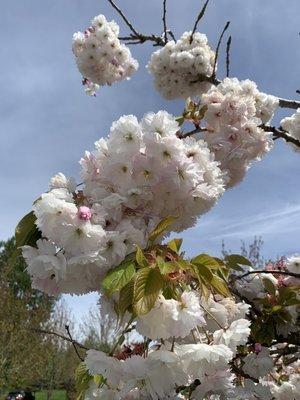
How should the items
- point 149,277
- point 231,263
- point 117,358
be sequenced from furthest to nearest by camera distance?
point 231,263
point 117,358
point 149,277

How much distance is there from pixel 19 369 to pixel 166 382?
17.4m

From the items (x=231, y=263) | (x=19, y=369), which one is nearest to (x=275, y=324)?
(x=231, y=263)

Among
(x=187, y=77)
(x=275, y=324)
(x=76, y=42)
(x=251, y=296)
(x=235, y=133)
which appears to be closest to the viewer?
(x=235, y=133)

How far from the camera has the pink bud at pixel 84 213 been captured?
1.46 m

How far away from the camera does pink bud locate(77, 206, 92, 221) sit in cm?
146

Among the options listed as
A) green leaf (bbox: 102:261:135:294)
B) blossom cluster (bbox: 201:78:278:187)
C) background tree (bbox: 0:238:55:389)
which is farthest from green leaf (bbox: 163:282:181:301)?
background tree (bbox: 0:238:55:389)

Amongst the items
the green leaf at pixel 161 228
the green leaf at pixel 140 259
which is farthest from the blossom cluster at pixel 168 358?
the green leaf at pixel 161 228

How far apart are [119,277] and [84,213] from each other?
0.24m

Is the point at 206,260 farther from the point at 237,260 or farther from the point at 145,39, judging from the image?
the point at 145,39

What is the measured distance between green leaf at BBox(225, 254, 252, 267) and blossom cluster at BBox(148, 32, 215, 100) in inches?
104

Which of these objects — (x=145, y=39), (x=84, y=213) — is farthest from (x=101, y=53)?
(x=84, y=213)

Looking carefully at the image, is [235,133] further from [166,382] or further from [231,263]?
[166,382]

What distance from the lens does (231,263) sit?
254cm

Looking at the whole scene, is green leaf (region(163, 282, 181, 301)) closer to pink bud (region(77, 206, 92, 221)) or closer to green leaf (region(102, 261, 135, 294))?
green leaf (region(102, 261, 135, 294))
